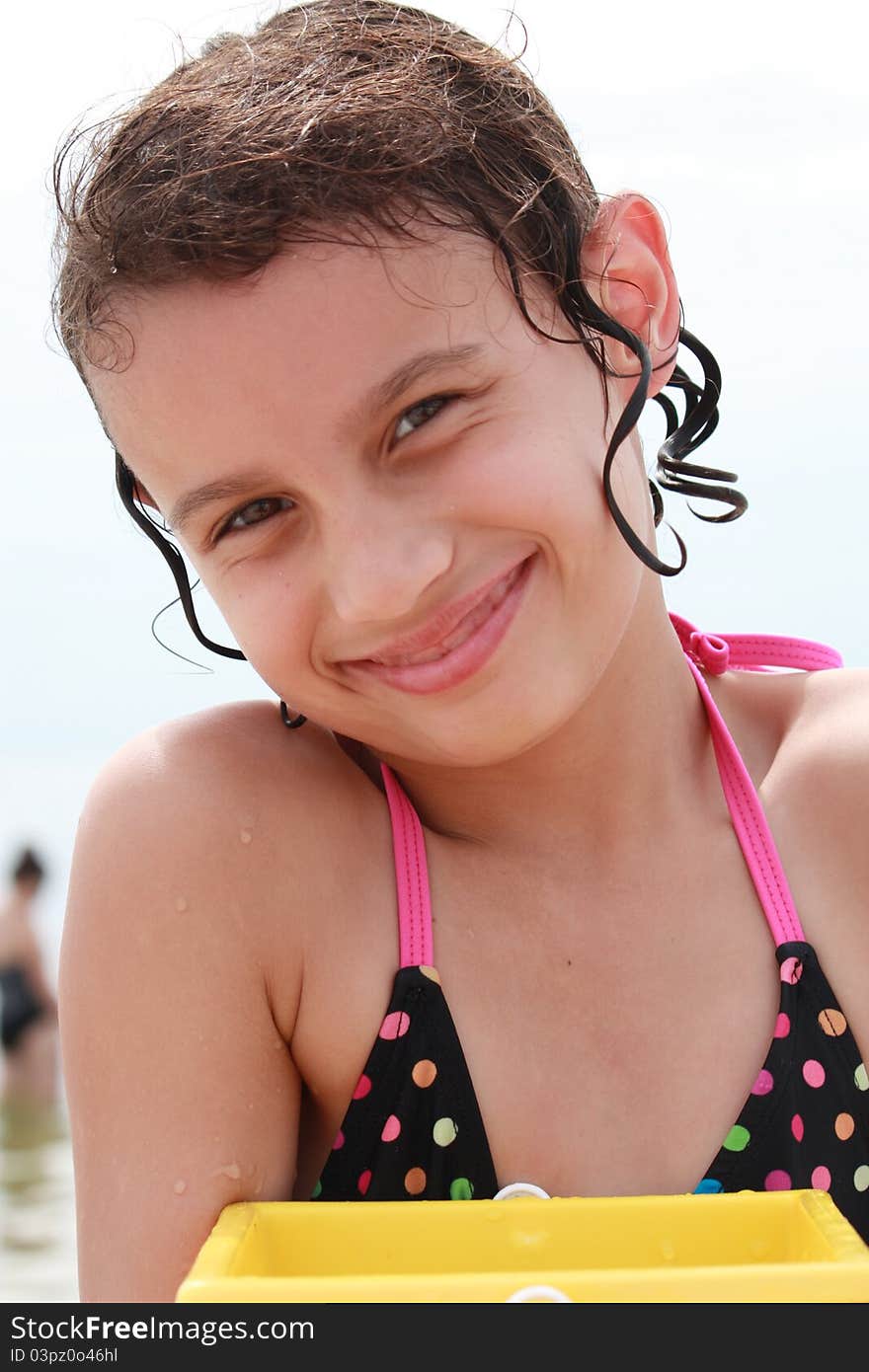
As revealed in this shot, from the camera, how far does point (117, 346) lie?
179cm

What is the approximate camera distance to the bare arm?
5.50ft

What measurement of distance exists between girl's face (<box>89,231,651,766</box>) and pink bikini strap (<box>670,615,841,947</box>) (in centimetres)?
35

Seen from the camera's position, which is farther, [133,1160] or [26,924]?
[26,924]

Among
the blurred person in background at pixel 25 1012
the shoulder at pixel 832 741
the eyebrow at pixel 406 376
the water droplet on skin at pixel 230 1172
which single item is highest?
the eyebrow at pixel 406 376

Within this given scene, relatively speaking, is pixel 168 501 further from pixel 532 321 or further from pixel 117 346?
pixel 532 321

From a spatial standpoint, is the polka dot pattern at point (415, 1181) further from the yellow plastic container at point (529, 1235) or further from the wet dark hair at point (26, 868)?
the wet dark hair at point (26, 868)

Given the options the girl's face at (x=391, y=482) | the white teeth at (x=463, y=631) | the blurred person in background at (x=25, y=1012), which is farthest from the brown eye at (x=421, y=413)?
the blurred person in background at (x=25, y=1012)

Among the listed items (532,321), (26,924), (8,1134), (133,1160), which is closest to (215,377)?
(532,321)

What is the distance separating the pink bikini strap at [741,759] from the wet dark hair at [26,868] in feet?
25.1

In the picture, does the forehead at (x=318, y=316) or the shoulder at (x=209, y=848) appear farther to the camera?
the shoulder at (x=209, y=848)

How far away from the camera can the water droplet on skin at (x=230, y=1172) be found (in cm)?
168

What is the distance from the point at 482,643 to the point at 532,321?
40 centimetres

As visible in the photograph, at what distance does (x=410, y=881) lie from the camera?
6.29ft
